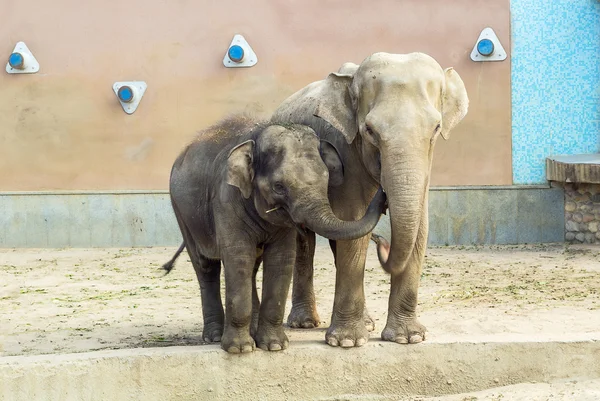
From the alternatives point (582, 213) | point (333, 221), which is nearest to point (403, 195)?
point (333, 221)

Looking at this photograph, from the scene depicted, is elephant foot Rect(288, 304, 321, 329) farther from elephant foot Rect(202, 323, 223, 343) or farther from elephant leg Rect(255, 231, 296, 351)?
elephant leg Rect(255, 231, 296, 351)

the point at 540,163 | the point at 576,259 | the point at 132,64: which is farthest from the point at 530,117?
the point at 132,64

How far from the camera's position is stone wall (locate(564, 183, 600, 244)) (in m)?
10.9

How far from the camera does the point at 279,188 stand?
17.0ft

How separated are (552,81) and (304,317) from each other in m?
5.93

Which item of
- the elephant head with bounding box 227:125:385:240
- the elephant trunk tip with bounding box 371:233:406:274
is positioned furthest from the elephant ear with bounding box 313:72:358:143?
the elephant trunk tip with bounding box 371:233:406:274

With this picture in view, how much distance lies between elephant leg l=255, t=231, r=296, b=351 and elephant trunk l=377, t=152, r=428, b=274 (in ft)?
2.45

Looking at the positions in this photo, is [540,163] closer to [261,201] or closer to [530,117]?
[530,117]

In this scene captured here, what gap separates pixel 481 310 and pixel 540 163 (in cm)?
480

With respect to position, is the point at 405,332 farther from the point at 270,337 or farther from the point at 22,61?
the point at 22,61

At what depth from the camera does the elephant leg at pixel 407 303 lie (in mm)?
5633

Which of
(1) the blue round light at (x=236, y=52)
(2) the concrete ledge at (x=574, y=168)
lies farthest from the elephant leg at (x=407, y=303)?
(1) the blue round light at (x=236, y=52)

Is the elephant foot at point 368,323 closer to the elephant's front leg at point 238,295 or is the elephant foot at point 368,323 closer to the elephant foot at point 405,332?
the elephant foot at point 405,332

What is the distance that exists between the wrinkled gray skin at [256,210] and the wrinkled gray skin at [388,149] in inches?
6.8
